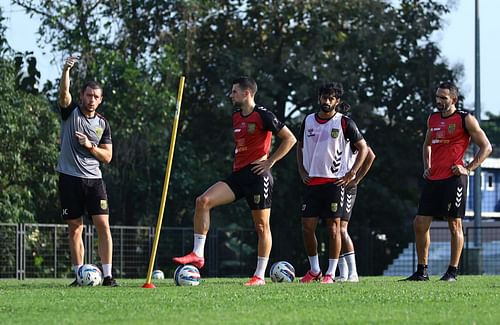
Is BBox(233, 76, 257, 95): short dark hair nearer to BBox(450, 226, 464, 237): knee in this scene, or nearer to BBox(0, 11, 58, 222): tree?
A: BBox(450, 226, 464, 237): knee

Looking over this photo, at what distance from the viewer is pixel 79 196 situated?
12.6m

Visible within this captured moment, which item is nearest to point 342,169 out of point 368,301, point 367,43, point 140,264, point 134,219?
point 368,301

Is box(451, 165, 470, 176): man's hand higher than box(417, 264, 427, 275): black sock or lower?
higher

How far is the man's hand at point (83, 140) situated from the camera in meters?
12.4

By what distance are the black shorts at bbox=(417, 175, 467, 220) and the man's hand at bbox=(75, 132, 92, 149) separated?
438cm

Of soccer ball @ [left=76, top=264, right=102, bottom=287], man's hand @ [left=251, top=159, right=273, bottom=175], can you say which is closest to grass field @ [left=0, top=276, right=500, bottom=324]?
soccer ball @ [left=76, top=264, right=102, bottom=287]

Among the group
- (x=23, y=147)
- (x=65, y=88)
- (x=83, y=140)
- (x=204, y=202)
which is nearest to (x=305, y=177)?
(x=204, y=202)

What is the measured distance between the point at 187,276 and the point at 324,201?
7.14 ft

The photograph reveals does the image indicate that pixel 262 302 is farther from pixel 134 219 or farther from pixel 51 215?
pixel 134 219

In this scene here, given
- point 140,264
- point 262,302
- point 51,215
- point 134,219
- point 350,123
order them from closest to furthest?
1. point 262,302
2. point 350,123
3. point 140,264
4. point 51,215
5. point 134,219

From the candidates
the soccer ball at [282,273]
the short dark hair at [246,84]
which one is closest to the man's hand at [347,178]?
the soccer ball at [282,273]

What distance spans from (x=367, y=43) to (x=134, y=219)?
9.24 meters

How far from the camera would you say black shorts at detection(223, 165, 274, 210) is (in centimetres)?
1263

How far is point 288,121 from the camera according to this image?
3775 centimetres
